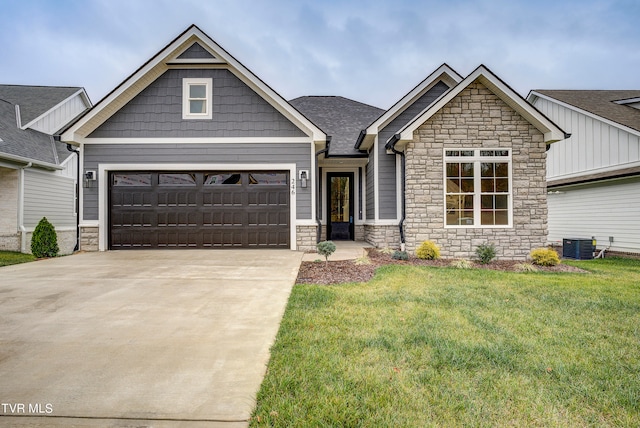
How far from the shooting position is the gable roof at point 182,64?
31.4 feet

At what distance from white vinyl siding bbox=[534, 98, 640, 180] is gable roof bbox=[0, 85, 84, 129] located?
22.1 meters

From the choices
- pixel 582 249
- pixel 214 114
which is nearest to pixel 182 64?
pixel 214 114

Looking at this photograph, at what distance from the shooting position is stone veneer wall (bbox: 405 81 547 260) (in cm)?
895

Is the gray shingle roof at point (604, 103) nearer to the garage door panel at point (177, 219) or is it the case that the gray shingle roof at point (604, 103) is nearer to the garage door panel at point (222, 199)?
the garage door panel at point (222, 199)

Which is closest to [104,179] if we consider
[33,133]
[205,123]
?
[205,123]

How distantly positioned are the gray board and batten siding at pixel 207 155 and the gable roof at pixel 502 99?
10.0ft

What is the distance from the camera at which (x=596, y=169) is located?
39.9ft

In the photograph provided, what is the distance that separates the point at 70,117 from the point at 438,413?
21307mm

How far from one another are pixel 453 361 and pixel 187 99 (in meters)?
10.1

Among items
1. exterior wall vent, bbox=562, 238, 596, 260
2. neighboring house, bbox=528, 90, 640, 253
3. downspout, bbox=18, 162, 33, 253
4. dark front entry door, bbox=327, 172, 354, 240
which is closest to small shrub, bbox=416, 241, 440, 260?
dark front entry door, bbox=327, 172, 354, 240

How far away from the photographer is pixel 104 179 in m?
10.0

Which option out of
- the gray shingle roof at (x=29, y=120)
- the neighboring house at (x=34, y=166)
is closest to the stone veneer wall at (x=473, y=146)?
the neighboring house at (x=34, y=166)

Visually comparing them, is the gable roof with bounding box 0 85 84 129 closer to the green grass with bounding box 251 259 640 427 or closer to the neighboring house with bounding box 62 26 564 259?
the neighboring house with bounding box 62 26 564 259

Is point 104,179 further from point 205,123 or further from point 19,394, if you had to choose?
point 19,394
